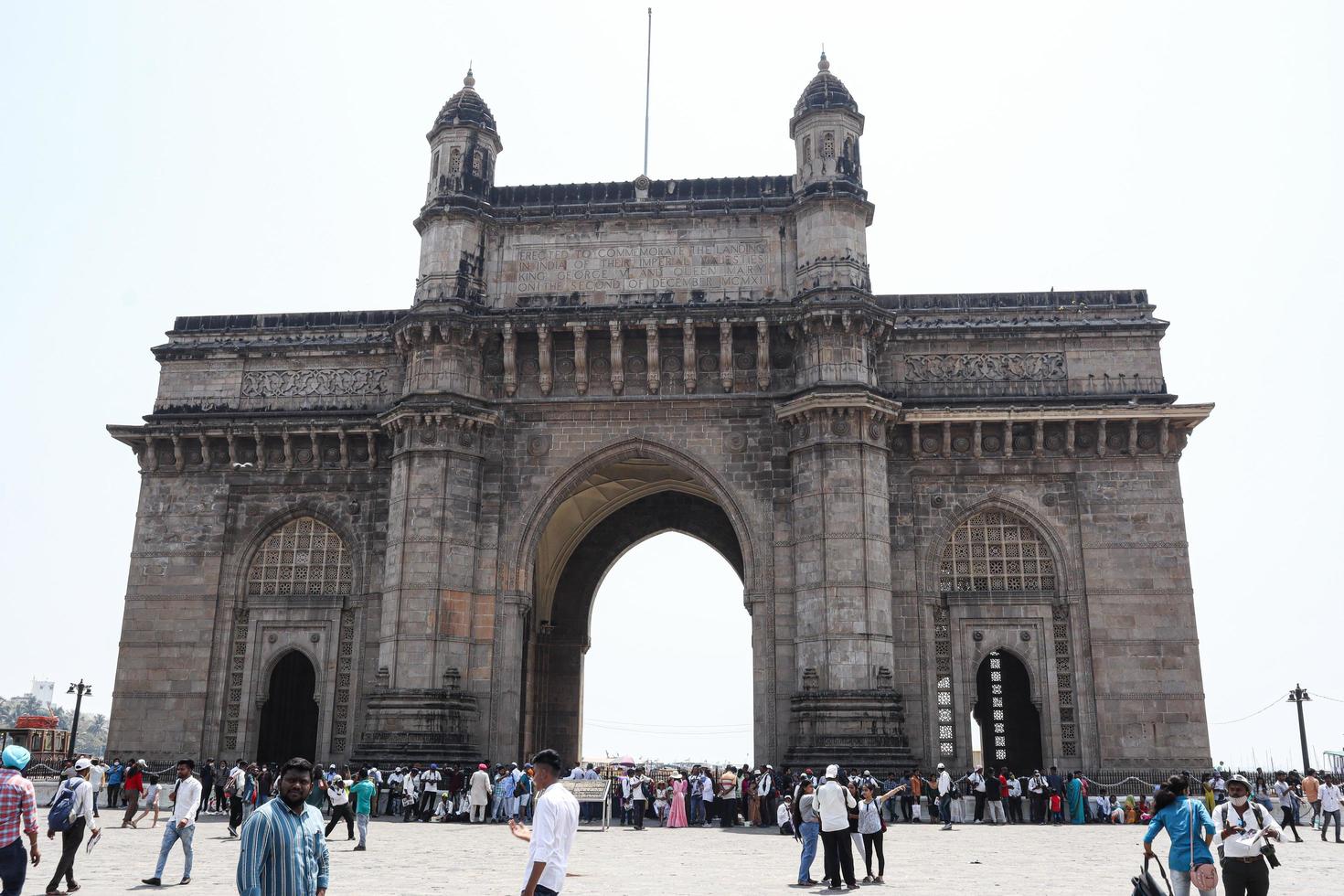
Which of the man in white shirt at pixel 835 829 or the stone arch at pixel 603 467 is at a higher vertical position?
the stone arch at pixel 603 467

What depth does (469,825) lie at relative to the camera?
2211 centimetres

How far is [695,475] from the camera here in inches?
1045

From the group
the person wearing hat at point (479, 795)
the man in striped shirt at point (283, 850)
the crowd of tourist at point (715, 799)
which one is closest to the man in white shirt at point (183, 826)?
the crowd of tourist at point (715, 799)

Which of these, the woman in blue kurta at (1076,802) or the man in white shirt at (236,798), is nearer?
the man in white shirt at (236,798)

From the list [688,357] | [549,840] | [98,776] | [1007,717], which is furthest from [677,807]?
[549,840]

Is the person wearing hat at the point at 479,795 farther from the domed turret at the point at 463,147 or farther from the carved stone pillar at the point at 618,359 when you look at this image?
the domed turret at the point at 463,147

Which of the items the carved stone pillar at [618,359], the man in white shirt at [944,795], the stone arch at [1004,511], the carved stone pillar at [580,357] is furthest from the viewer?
the carved stone pillar at [580,357]

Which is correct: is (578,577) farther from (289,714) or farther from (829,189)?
(829,189)

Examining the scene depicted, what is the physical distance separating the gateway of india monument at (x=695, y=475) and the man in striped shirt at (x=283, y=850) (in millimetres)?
17866

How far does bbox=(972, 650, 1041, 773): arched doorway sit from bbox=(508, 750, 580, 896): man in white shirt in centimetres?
2372

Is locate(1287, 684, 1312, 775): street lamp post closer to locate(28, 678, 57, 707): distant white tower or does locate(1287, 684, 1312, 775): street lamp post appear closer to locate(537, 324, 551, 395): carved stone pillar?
locate(537, 324, 551, 395): carved stone pillar

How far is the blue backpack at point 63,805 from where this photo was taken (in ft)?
36.6

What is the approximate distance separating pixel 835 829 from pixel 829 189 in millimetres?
17368

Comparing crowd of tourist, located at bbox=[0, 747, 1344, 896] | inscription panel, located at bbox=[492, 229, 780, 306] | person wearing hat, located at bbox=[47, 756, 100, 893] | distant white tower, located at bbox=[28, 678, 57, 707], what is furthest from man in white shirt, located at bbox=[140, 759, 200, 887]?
distant white tower, located at bbox=[28, 678, 57, 707]
